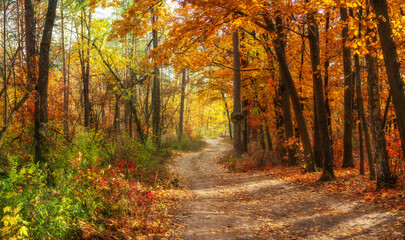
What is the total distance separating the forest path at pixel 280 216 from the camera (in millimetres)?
5098

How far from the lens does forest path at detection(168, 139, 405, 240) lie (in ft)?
16.7

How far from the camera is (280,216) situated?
21.1 feet

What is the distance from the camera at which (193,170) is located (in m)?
15.0

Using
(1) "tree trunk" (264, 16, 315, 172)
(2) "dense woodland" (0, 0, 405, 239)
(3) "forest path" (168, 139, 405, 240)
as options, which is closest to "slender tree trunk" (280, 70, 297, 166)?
(2) "dense woodland" (0, 0, 405, 239)

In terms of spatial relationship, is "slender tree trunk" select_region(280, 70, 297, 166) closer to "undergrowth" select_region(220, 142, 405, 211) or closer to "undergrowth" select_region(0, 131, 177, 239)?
"undergrowth" select_region(220, 142, 405, 211)

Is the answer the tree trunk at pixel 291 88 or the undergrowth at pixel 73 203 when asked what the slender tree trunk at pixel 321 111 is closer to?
the tree trunk at pixel 291 88

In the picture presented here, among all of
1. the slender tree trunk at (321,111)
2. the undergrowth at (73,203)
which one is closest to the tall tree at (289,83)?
the slender tree trunk at (321,111)

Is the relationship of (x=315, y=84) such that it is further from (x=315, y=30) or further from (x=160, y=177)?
(x=160, y=177)

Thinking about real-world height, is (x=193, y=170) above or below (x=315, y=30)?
below

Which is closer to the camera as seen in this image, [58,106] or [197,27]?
[197,27]

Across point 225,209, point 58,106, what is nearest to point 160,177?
point 225,209

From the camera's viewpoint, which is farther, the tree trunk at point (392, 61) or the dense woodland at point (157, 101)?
the tree trunk at point (392, 61)

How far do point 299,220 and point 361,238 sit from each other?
1423 mm

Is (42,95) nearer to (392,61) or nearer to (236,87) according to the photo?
(392,61)
